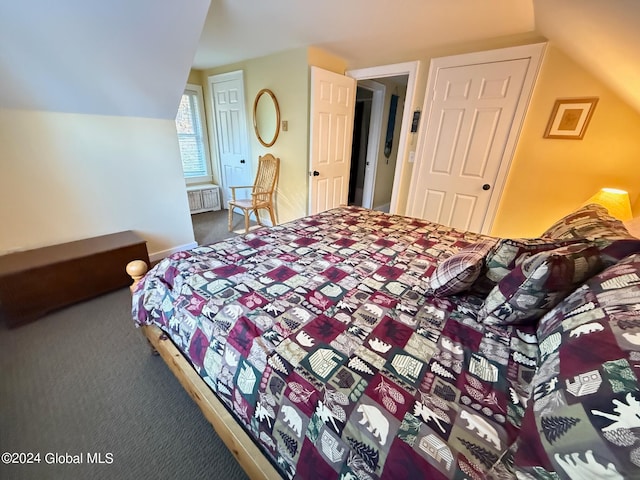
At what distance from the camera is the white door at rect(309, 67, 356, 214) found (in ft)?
9.84

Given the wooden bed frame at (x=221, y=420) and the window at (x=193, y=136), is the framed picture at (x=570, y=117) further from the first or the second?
the window at (x=193, y=136)

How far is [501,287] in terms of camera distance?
0.98 metres

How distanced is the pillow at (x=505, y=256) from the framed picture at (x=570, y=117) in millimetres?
1837

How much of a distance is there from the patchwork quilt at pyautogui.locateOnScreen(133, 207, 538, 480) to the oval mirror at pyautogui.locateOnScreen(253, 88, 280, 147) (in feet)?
8.37

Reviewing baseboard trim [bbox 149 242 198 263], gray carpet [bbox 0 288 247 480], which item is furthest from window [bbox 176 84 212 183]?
gray carpet [bbox 0 288 247 480]

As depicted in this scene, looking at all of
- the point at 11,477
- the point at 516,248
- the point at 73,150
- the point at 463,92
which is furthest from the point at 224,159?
the point at 516,248

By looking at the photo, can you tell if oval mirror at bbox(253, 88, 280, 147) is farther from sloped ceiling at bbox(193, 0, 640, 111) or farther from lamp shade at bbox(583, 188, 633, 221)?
lamp shade at bbox(583, 188, 633, 221)

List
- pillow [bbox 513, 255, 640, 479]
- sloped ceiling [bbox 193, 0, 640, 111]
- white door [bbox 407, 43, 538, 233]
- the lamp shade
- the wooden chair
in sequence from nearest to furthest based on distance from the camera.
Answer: pillow [bbox 513, 255, 640, 479], sloped ceiling [bbox 193, 0, 640, 111], the lamp shade, white door [bbox 407, 43, 538, 233], the wooden chair

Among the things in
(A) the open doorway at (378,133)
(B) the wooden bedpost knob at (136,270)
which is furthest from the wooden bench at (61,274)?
(A) the open doorway at (378,133)

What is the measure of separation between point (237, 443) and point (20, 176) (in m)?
2.65

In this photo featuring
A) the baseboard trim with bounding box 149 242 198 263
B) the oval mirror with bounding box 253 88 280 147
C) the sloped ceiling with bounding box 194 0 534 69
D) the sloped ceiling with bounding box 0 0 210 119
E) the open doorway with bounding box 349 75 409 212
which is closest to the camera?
the sloped ceiling with bounding box 0 0 210 119

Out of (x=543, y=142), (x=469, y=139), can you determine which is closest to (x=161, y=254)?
(x=469, y=139)

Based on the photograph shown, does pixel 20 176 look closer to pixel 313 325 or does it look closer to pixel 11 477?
pixel 11 477

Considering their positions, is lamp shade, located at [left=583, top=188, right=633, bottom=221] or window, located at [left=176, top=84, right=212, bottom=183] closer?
lamp shade, located at [left=583, top=188, right=633, bottom=221]
